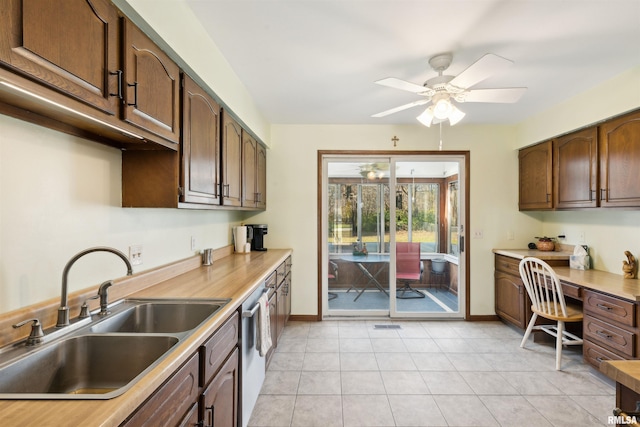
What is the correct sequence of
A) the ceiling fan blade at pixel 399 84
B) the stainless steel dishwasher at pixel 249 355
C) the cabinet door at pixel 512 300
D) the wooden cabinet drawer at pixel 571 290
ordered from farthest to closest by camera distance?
the cabinet door at pixel 512 300 → the wooden cabinet drawer at pixel 571 290 → the ceiling fan blade at pixel 399 84 → the stainless steel dishwasher at pixel 249 355

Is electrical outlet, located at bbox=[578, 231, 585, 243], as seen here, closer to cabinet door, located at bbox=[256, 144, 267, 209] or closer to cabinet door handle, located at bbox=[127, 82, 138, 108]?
cabinet door, located at bbox=[256, 144, 267, 209]

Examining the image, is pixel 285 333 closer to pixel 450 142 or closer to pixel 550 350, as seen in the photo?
pixel 550 350

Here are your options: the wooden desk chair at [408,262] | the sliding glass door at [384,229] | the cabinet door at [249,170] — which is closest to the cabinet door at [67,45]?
the cabinet door at [249,170]

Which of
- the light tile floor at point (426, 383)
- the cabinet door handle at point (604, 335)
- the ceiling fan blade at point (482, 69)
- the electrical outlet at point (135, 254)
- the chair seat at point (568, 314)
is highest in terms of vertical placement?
the ceiling fan blade at point (482, 69)

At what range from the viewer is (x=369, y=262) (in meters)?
4.27

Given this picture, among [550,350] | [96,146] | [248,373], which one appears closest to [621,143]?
[550,350]

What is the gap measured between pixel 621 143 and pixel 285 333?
11.9 ft

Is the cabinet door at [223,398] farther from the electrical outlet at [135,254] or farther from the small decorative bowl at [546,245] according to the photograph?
the small decorative bowl at [546,245]

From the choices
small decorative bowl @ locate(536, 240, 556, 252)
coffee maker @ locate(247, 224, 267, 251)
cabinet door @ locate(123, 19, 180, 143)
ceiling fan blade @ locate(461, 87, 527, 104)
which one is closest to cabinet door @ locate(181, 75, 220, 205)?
cabinet door @ locate(123, 19, 180, 143)

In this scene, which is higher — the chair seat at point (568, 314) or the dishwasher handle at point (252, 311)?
the dishwasher handle at point (252, 311)

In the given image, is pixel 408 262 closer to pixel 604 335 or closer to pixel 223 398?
pixel 604 335

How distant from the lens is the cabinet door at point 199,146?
1795 millimetres

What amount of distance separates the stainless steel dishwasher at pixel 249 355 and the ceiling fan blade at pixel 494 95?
2086 mm

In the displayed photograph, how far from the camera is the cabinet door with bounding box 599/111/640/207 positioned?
2516 millimetres
